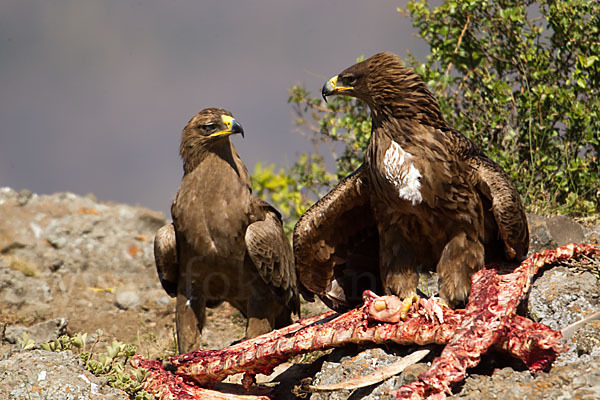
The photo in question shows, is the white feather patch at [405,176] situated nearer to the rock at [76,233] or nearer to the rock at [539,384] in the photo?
the rock at [539,384]

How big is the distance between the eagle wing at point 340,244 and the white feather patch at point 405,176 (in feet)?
1.34

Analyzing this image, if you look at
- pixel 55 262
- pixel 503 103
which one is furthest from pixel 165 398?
pixel 55 262

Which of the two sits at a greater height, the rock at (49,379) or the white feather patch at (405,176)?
the white feather patch at (405,176)

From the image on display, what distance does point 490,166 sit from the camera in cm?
474

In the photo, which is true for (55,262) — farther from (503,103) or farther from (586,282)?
(586,282)

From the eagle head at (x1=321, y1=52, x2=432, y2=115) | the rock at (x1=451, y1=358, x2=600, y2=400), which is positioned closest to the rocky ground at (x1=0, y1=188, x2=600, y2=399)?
the rock at (x1=451, y1=358, x2=600, y2=400)

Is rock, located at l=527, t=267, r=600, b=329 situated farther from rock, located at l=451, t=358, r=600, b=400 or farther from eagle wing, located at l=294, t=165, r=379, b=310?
eagle wing, located at l=294, t=165, r=379, b=310

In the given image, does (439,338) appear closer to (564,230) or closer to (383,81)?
(383,81)

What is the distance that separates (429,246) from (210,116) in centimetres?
274

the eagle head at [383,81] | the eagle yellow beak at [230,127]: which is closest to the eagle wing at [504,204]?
the eagle head at [383,81]

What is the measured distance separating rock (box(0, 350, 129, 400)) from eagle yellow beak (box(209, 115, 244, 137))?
2.65m

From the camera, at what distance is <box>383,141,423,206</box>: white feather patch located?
452 cm

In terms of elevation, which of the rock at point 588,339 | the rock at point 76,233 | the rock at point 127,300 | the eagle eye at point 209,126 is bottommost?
the rock at point 588,339

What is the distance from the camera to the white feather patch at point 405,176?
4516mm
